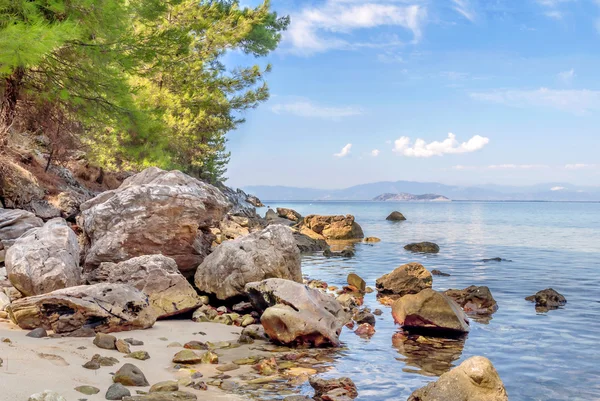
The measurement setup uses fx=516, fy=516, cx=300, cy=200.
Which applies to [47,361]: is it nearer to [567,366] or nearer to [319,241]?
[567,366]

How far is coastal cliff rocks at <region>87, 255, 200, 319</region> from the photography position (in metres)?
9.70

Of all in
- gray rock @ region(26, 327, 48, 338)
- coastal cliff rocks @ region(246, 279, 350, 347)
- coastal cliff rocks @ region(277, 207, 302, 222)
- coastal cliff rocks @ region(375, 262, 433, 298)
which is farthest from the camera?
coastal cliff rocks @ region(277, 207, 302, 222)

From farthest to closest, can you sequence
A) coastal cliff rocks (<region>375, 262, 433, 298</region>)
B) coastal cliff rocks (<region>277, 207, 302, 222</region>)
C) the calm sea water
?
1. coastal cliff rocks (<region>277, 207, 302, 222</region>)
2. coastal cliff rocks (<region>375, 262, 433, 298</region>)
3. the calm sea water

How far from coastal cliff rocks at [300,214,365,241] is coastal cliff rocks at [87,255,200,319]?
86.6ft

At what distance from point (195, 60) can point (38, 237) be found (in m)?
18.3

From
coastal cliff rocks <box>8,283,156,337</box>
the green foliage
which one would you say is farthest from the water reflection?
the green foliage

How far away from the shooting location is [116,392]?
5305 millimetres

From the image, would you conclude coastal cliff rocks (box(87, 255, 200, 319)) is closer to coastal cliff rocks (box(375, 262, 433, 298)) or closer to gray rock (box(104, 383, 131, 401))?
gray rock (box(104, 383, 131, 401))

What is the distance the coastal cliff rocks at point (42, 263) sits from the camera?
28.0 ft

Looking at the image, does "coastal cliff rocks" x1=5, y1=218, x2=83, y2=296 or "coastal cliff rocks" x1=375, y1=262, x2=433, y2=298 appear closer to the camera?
"coastal cliff rocks" x1=5, y1=218, x2=83, y2=296

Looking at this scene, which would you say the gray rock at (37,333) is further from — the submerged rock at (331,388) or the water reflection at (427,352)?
the water reflection at (427,352)

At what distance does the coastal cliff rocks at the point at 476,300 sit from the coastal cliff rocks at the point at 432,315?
2407 mm

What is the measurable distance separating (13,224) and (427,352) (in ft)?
29.8

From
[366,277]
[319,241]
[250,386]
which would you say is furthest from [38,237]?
[319,241]
